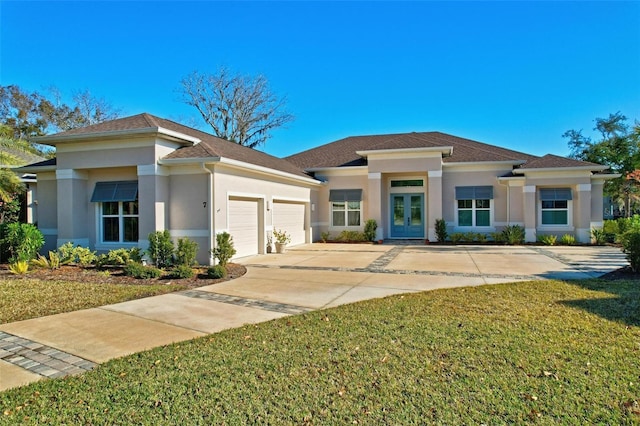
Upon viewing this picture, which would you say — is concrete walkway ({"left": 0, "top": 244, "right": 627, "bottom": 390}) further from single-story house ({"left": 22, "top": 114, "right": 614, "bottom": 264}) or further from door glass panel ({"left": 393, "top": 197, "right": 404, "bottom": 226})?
door glass panel ({"left": 393, "top": 197, "right": 404, "bottom": 226})

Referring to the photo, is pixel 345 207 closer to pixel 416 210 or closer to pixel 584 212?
pixel 416 210

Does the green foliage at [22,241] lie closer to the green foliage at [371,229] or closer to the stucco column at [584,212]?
the green foliage at [371,229]

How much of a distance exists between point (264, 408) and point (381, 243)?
1677 cm

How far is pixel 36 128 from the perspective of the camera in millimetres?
34031

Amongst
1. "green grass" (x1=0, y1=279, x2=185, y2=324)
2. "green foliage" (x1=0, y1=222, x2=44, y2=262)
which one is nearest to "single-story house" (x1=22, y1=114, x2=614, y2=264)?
"green foliage" (x1=0, y1=222, x2=44, y2=262)

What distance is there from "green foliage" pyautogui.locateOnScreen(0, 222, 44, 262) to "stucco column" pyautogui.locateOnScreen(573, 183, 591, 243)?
23.1m

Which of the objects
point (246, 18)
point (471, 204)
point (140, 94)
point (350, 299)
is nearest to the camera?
point (350, 299)

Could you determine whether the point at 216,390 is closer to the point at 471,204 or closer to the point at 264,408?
the point at 264,408

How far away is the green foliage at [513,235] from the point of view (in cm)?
1817

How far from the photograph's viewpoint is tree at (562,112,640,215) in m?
25.6

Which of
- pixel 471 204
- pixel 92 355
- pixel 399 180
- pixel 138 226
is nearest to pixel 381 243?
pixel 399 180

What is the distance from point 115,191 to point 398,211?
1489 cm

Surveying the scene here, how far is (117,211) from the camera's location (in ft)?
42.9

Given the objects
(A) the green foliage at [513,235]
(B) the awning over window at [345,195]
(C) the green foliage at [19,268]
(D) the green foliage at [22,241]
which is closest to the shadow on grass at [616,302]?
(A) the green foliage at [513,235]
